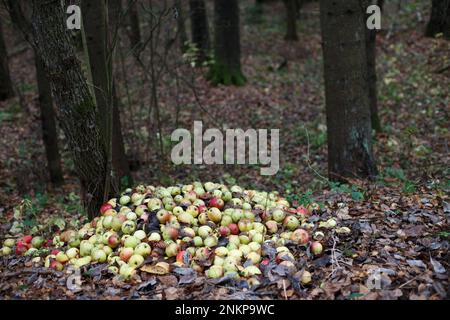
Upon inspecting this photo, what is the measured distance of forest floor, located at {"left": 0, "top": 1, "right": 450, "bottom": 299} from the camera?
3643mm

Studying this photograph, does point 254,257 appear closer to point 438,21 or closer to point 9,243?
point 9,243

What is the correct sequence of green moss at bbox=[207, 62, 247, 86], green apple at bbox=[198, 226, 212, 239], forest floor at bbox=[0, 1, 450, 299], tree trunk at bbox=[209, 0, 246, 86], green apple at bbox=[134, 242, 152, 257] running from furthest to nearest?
1. green moss at bbox=[207, 62, 247, 86]
2. tree trunk at bbox=[209, 0, 246, 86]
3. green apple at bbox=[198, 226, 212, 239]
4. green apple at bbox=[134, 242, 152, 257]
5. forest floor at bbox=[0, 1, 450, 299]

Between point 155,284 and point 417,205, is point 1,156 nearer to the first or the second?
point 155,284

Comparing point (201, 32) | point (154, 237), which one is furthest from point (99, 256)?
point (201, 32)

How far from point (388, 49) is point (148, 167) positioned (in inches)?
353

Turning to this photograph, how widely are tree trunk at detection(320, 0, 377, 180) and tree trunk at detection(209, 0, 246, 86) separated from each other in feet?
22.4

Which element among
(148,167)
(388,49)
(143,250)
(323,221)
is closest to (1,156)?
(148,167)

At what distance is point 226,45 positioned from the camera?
13.2 metres

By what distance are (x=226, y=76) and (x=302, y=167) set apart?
17.6 feet

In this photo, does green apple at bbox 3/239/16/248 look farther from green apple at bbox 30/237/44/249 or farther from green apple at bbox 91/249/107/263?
green apple at bbox 91/249/107/263

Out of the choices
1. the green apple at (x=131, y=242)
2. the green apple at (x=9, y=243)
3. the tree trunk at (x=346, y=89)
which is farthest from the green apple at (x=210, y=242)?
the tree trunk at (x=346, y=89)

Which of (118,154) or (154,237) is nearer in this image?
(154,237)
